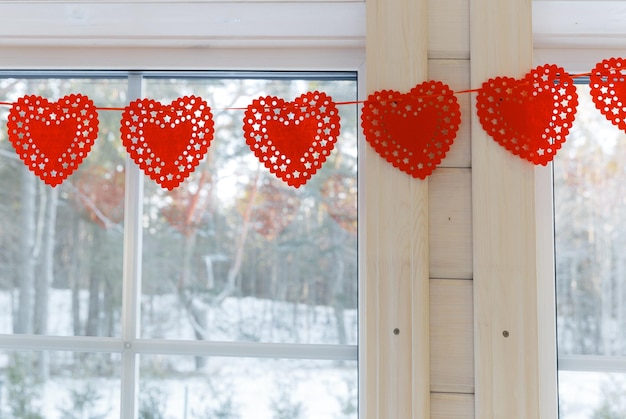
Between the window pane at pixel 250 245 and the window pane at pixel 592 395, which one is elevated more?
the window pane at pixel 250 245

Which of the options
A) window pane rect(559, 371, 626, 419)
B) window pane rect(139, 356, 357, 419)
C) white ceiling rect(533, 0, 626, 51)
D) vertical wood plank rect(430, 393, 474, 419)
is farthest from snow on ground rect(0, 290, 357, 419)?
white ceiling rect(533, 0, 626, 51)

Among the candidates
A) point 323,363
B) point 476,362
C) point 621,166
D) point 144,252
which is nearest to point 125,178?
point 144,252

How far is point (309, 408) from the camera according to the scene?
122 cm

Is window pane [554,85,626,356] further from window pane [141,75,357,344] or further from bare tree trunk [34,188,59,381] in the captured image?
bare tree trunk [34,188,59,381]

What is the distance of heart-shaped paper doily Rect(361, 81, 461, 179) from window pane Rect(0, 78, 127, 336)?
0.60m

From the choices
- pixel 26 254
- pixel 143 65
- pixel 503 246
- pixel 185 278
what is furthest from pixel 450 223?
pixel 26 254

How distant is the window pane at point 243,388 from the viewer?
1.21 meters

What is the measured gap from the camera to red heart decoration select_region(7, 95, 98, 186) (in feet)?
3.60

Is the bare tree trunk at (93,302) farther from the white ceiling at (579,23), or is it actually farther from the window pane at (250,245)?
the white ceiling at (579,23)

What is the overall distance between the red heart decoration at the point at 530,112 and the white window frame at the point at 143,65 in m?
0.27

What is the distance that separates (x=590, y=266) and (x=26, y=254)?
124 cm

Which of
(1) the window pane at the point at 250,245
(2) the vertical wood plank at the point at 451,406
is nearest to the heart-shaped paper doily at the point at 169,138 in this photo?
(1) the window pane at the point at 250,245

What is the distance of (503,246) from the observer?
1025mm

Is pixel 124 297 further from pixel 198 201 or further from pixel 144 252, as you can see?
pixel 198 201
